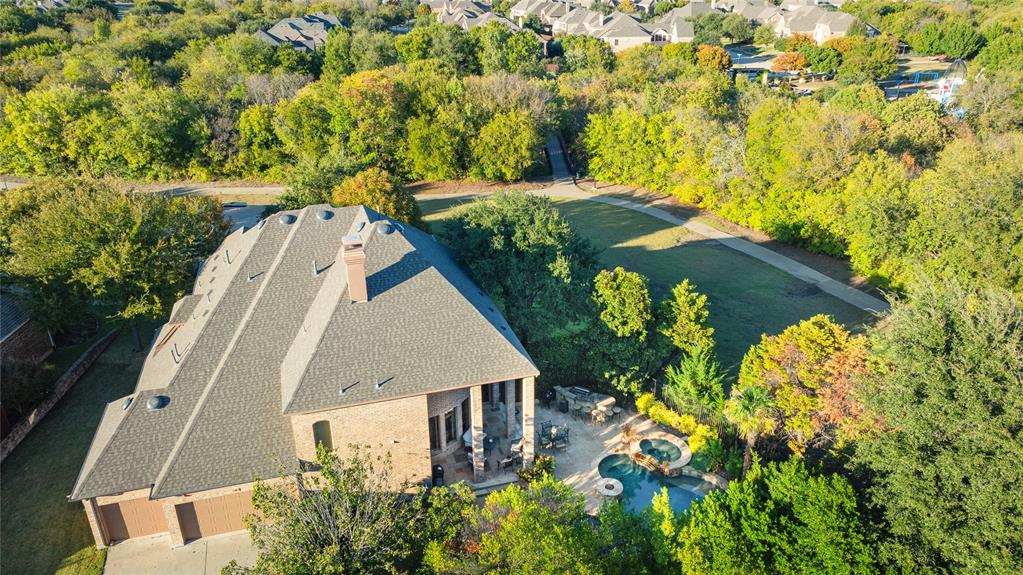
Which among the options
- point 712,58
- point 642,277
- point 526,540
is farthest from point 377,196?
point 712,58

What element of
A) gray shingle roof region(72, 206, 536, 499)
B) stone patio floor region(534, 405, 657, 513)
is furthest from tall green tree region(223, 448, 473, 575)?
stone patio floor region(534, 405, 657, 513)

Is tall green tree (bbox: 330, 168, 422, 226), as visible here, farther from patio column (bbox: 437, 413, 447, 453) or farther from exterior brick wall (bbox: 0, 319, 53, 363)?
patio column (bbox: 437, 413, 447, 453)

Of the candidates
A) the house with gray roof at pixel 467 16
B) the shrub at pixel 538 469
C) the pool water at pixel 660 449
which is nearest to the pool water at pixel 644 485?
the pool water at pixel 660 449

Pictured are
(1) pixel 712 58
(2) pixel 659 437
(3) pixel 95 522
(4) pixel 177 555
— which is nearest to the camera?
(3) pixel 95 522

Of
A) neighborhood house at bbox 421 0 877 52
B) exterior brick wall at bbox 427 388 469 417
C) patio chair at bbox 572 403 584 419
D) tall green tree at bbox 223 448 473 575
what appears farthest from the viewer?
neighborhood house at bbox 421 0 877 52

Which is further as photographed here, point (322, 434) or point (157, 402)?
point (322, 434)

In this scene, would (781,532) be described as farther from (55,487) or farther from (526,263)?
(55,487)
